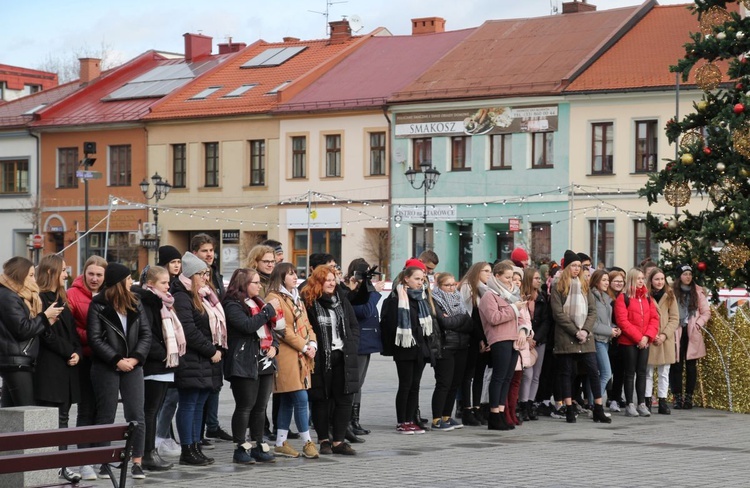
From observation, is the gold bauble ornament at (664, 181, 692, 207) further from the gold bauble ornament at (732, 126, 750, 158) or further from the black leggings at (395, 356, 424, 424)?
the black leggings at (395, 356, 424, 424)

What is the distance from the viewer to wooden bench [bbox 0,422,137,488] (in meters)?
8.46

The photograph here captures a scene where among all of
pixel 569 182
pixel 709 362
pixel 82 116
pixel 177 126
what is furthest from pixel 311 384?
pixel 82 116

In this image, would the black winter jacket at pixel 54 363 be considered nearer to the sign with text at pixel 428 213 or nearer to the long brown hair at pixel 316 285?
the long brown hair at pixel 316 285

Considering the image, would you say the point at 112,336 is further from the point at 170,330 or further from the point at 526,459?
the point at 526,459

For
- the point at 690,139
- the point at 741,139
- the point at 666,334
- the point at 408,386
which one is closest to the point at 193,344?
the point at 408,386

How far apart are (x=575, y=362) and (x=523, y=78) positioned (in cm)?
3176

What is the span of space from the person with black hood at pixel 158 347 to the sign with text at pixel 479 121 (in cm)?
3596

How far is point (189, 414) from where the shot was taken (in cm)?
1266

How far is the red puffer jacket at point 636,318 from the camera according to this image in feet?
57.8

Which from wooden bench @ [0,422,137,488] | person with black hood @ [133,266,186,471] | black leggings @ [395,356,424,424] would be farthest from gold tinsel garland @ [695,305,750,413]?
wooden bench @ [0,422,137,488]

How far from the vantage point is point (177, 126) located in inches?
2218

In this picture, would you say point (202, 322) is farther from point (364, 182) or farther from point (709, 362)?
point (364, 182)

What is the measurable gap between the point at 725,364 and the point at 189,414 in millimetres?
8403

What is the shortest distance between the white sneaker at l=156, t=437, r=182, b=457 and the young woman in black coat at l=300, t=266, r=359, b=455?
4.51 feet
